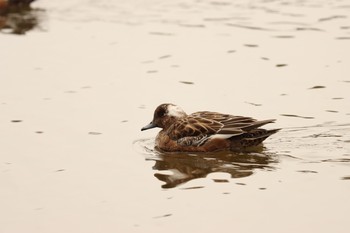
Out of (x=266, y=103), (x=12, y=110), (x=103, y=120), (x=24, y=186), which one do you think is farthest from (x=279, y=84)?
(x=24, y=186)

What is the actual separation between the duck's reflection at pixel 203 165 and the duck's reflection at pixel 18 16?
26.5 ft

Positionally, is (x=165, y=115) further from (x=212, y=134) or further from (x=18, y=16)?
(x=18, y=16)

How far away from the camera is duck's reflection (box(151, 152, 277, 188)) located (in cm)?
1070

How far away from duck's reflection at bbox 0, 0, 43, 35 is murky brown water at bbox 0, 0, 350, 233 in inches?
4.2

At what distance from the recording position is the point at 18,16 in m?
20.5

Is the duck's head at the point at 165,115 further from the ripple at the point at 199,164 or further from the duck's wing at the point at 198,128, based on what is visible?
the ripple at the point at 199,164

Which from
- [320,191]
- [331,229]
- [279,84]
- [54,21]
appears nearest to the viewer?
[331,229]

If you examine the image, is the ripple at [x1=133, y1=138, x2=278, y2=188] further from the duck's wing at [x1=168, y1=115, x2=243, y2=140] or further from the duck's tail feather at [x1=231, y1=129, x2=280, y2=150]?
the duck's wing at [x1=168, y1=115, x2=243, y2=140]

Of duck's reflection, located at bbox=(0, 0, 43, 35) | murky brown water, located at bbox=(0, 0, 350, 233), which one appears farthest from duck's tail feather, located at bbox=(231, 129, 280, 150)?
duck's reflection, located at bbox=(0, 0, 43, 35)

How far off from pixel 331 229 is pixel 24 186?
147 inches

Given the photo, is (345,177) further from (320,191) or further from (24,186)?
(24,186)

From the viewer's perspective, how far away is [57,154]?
38.0ft

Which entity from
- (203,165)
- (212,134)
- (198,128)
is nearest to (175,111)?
(198,128)

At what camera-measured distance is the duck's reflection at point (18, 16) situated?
19.1m
